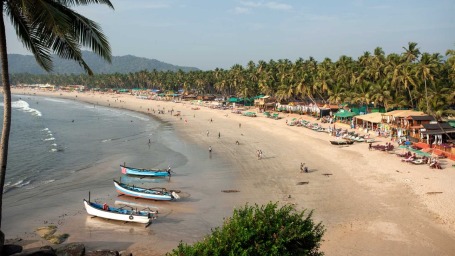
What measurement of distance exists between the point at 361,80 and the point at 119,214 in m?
47.8

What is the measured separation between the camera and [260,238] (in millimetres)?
10094

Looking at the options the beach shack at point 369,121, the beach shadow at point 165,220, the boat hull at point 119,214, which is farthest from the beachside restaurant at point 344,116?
the boat hull at point 119,214

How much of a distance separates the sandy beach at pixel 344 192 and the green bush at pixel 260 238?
706 cm

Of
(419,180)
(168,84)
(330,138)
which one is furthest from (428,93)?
(168,84)

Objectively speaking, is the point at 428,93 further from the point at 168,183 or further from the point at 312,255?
the point at 312,255

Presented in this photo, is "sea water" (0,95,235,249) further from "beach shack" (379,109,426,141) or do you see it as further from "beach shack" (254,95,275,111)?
"beach shack" (254,95,275,111)

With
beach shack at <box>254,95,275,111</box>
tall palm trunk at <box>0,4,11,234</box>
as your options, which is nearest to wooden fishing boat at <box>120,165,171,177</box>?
tall palm trunk at <box>0,4,11,234</box>

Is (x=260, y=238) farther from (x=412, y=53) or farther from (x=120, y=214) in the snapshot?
(x=412, y=53)

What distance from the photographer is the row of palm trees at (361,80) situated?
150ft

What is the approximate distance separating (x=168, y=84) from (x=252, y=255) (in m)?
118

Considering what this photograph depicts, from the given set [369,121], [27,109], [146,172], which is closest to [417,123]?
[369,121]

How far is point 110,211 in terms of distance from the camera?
Answer: 70.5 ft

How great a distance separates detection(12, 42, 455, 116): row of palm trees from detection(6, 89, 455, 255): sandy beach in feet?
35.2

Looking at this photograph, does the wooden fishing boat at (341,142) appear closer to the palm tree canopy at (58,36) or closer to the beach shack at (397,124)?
the beach shack at (397,124)
